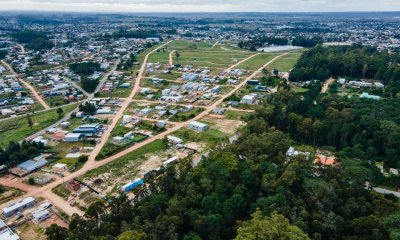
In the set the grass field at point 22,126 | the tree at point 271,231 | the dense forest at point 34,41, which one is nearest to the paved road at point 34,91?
the grass field at point 22,126

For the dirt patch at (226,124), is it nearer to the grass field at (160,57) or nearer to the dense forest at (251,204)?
the dense forest at (251,204)

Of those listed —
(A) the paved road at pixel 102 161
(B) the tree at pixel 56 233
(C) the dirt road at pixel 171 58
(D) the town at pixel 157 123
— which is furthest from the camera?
(C) the dirt road at pixel 171 58

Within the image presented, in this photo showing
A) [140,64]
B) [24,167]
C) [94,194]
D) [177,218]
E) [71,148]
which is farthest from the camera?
[140,64]

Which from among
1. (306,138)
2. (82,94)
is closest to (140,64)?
(82,94)

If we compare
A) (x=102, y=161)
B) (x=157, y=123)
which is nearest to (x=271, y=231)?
(x=102, y=161)

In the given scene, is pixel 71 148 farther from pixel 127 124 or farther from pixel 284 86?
pixel 284 86
